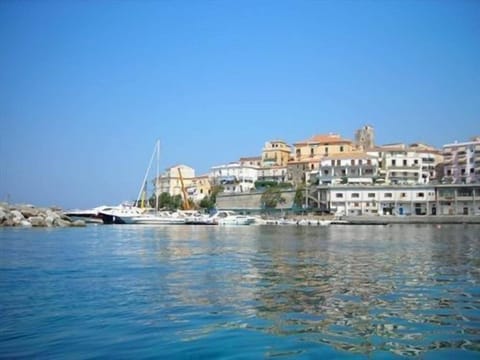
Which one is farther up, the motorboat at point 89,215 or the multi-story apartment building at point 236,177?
the multi-story apartment building at point 236,177

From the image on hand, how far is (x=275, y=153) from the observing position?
12019 cm

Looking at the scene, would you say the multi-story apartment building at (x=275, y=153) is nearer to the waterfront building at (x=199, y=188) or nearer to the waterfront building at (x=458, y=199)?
the waterfront building at (x=199, y=188)

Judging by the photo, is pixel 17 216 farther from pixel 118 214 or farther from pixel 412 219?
pixel 412 219

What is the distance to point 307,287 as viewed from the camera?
41.5 ft

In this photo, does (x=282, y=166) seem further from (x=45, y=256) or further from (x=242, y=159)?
(x=45, y=256)

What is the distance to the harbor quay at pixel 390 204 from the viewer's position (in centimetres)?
8256

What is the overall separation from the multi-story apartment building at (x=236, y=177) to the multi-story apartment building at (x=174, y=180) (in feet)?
44.0

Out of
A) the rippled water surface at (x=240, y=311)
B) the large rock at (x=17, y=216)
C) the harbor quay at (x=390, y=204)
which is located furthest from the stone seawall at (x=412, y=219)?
the rippled water surface at (x=240, y=311)

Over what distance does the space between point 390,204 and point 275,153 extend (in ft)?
122

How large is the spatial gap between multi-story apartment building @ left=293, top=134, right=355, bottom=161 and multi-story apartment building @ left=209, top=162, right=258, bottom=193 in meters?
11.1

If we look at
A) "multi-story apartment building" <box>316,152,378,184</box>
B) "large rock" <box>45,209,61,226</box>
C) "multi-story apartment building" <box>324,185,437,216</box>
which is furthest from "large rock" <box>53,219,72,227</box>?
"multi-story apartment building" <box>316,152,378,184</box>

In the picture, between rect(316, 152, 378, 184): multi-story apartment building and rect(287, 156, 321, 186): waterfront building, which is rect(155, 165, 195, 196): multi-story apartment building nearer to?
rect(287, 156, 321, 186): waterfront building

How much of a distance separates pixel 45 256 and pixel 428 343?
18.4 metres

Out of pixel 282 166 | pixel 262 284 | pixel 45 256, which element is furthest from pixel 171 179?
pixel 262 284
